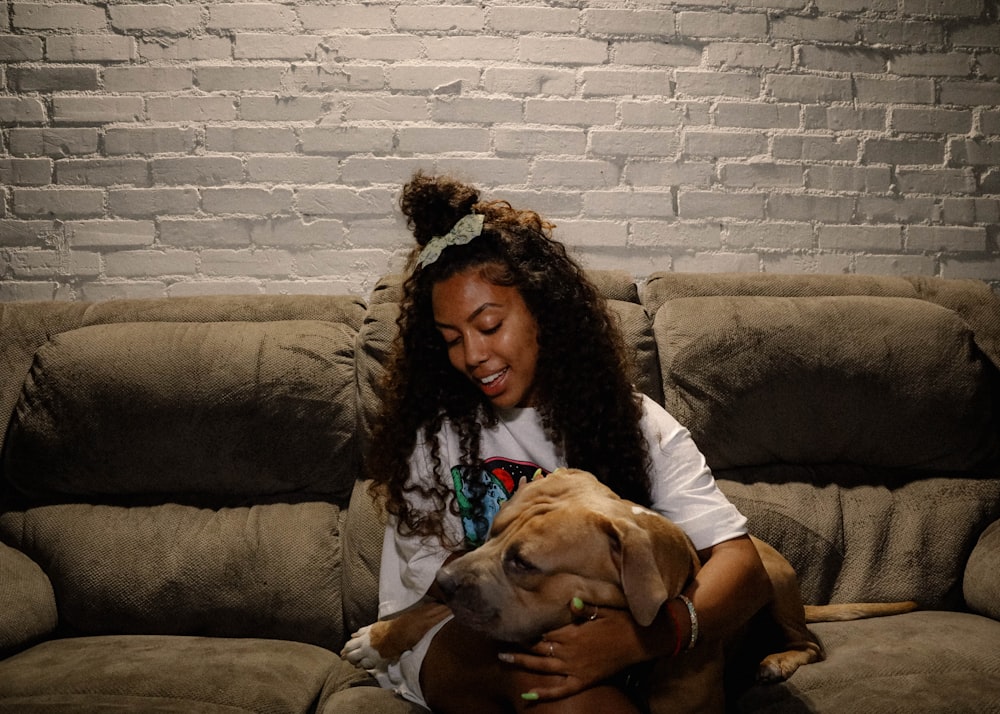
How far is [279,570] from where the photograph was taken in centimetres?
228

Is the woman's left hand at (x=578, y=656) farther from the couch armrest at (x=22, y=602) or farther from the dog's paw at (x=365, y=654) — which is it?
the couch armrest at (x=22, y=602)

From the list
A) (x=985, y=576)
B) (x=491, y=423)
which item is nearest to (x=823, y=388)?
(x=985, y=576)

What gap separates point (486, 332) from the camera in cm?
184

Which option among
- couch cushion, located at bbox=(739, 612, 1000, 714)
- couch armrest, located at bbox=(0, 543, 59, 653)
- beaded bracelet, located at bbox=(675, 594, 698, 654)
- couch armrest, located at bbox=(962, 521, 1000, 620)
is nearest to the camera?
beaded bracelet, located at bbox=(675, 594, 698, 654)

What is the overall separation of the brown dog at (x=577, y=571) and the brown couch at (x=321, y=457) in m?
0.71

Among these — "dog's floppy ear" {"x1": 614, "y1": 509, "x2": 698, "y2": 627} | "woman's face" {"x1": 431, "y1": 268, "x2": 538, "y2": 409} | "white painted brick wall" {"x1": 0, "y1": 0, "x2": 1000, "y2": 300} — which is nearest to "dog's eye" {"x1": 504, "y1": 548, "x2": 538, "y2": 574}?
"dog's floppy ear" {"x1": 614, "y1": 509, "x2": 698, "y2": 627}

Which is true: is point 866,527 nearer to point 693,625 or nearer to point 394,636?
point 693,625

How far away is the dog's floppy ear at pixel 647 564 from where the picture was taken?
1478mm

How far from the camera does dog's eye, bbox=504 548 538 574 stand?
152 centimetres

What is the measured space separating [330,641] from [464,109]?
1.86 metres

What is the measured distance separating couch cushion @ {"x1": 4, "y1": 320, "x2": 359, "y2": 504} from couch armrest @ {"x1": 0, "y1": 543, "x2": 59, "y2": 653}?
22 cm

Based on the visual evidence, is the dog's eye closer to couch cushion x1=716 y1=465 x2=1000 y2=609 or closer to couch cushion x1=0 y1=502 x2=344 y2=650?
couch cushion x1=0 y1=502 x2=344 y2=650

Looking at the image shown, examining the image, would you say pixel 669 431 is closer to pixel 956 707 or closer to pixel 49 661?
pixel 956 707

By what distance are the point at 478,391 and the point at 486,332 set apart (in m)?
0.22
